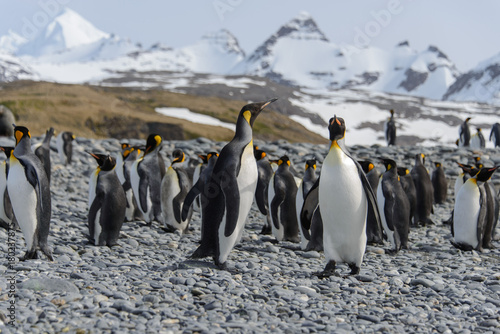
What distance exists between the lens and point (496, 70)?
17350 centimetres

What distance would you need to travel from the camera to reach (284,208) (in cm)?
709

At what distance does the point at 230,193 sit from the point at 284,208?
2.24 m

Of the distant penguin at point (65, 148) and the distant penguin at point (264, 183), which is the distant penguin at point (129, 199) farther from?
the distant penguin at point (65, 148)

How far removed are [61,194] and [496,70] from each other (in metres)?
185

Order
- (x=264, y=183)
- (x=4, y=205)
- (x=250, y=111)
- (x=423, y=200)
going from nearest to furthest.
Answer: (x=250, y=111), (x=4, y=205), (x=264, y=183), (x=423, y=200)

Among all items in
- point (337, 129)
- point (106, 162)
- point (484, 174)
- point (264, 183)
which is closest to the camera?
point (337, 129)

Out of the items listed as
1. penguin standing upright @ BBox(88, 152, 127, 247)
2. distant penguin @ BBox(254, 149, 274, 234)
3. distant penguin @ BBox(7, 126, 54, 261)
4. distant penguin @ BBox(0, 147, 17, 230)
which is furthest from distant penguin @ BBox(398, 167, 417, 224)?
distant penguin @ BBox(0, 147, 17, 230)

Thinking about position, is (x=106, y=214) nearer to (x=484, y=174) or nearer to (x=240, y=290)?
(x=240, y=290)

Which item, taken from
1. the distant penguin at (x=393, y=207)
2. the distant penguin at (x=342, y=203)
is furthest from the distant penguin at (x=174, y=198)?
the distant penguin at (x=342, y=203)

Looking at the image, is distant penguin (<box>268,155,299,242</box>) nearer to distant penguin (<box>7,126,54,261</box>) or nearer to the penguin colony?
the penguin colony

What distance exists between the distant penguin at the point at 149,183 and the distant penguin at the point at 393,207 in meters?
3.22

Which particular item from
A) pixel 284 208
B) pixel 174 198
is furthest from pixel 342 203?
pixel 174 198

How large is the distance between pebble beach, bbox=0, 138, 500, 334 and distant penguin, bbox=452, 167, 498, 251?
0.64ft

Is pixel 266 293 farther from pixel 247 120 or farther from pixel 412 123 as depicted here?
pixel 412 123
